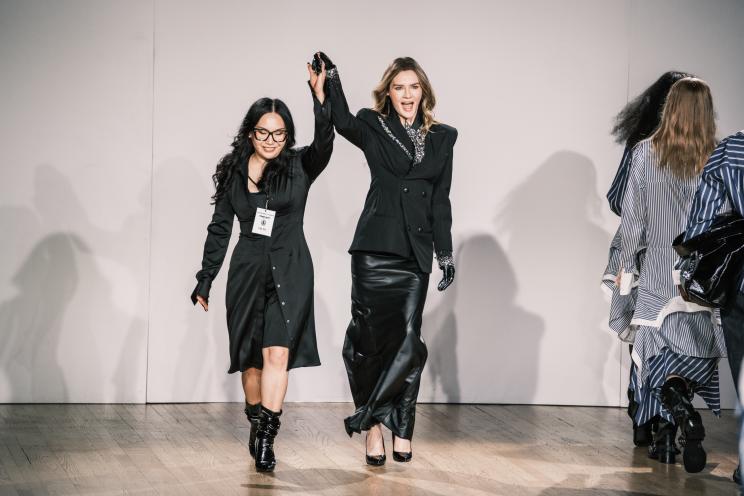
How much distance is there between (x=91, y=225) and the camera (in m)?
5.93

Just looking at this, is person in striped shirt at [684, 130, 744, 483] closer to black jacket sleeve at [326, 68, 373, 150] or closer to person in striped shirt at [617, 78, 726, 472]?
person in striped shirt at [617, 78, 726, 472]

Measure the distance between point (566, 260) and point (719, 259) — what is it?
287 cm

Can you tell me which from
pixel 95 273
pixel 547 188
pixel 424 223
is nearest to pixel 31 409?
pixel 95 273

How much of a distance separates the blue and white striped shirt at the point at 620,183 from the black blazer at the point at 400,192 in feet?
3.20

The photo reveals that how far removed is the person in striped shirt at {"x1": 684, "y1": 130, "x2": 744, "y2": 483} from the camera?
3.42 metres

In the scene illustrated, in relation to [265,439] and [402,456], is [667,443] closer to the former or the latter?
[402,456]

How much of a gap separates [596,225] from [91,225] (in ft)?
9.27

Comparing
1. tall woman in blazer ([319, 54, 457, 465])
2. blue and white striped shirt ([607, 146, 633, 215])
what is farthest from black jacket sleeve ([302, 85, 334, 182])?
blue and white striped shirt ([607, 146, 633, 215])

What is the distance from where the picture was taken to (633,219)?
195 inches

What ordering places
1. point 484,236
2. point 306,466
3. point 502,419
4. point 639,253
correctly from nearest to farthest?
point 306,466 < point 639,253 < point 502,419 < point 484,236

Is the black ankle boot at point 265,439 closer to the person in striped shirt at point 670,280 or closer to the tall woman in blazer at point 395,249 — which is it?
the tall woman in blazer at point 395,249

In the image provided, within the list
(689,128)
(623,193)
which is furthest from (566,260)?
(689,128)

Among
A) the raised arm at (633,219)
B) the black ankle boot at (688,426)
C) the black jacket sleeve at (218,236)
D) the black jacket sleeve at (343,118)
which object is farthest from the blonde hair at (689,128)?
the black jacket sleeve at (218,236)

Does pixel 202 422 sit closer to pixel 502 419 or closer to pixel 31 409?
pixel 31 409
